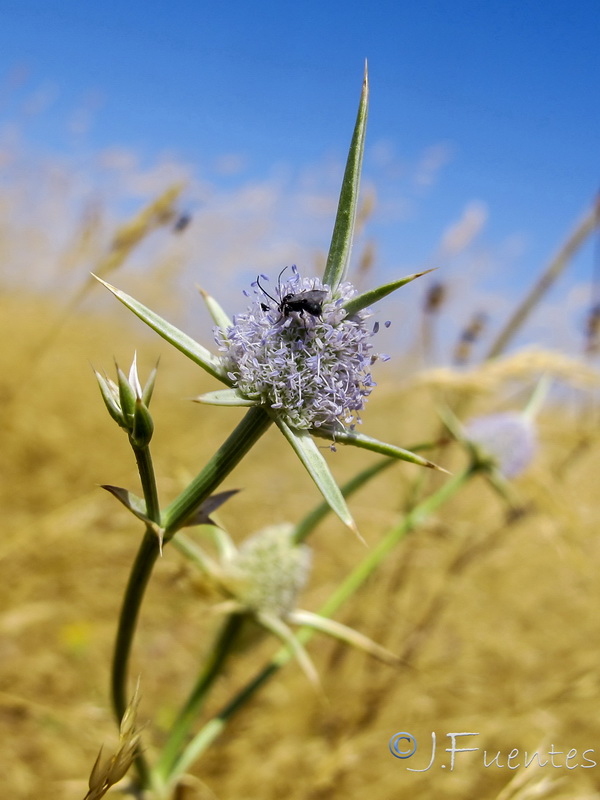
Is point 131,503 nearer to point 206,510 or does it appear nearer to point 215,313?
point 206,510

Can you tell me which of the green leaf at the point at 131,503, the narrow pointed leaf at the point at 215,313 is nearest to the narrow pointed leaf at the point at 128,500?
the green leaf at the point at 131,503

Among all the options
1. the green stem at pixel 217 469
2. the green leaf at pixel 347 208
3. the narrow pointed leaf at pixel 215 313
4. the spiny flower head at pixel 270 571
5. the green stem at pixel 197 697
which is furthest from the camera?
the spiny flower head at pixel 270 571

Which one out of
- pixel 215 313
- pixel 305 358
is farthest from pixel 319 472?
pixel 215 313

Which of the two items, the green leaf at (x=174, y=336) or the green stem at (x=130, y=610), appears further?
the green stem at (x=130, y=610)

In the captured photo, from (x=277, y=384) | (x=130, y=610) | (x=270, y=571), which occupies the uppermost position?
(x=270, y=571)

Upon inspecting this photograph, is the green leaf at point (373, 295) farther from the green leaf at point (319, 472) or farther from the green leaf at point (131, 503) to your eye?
the green leaf at point (131, 503)

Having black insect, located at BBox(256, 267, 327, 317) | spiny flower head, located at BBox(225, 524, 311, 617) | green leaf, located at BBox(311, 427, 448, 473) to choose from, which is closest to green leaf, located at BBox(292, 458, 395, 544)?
spiny flower head, located at BBox(225, 524, 311, 617)
